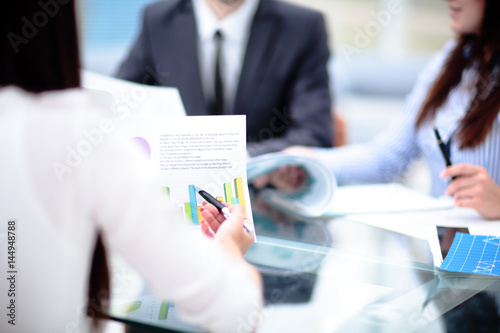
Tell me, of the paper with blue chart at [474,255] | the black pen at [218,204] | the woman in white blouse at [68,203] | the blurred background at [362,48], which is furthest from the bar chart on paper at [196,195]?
the blurred background at [362,48]

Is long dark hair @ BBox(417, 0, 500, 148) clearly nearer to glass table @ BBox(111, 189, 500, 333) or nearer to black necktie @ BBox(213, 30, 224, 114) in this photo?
glass table @ BBox(111, 189, 500, 333)

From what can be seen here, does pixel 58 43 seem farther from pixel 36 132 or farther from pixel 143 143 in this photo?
pixel 143 143

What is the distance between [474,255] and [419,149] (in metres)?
0.74

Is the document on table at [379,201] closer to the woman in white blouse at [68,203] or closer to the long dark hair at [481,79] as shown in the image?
the long dark hair at [481,79]

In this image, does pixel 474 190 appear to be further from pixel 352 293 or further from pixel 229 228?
pixel 229 228

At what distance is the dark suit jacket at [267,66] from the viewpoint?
1676 millimetres

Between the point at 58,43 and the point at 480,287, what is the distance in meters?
0.70

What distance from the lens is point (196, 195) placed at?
0.88 metres

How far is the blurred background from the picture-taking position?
13.0 ft

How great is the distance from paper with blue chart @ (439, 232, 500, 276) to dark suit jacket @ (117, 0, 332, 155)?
0.72m

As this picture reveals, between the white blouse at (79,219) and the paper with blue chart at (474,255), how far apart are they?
0.42 meters

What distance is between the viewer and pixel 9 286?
0.65 meters

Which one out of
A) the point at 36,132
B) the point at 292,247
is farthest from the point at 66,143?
the point at 292,247

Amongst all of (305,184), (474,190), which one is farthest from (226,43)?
(474,190)
